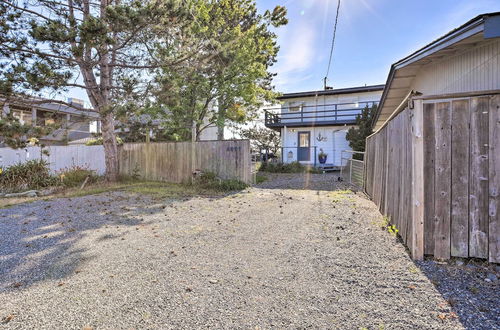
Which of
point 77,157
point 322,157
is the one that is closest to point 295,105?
point 322,157

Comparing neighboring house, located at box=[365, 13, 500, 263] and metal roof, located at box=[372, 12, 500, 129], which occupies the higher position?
metal roof, located at box=[372, 12, 500, 129]

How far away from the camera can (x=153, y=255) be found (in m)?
3.73

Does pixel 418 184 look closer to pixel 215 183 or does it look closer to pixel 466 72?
pixel 466 72

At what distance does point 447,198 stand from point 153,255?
3.91 meters

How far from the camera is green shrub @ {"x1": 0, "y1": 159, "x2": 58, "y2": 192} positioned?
991cm

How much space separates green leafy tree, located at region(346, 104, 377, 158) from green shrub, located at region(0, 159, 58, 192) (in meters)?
15.6

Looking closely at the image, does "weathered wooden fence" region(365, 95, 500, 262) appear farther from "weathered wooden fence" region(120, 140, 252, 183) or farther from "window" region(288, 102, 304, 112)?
"window" region(288, 102, 304, 112)

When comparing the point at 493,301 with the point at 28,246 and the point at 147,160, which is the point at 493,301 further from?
the point at 147,160

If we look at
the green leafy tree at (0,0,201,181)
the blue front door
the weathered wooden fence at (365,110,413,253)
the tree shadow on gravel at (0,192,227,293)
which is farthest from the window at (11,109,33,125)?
the blue front door

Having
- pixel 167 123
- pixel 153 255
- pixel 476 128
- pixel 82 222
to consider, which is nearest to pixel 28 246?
pixel 82 222

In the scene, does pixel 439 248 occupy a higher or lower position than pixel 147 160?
lower

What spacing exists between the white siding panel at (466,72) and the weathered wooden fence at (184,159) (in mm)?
6053

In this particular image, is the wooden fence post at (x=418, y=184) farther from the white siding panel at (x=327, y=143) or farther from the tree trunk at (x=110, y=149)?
the white siding panel at (x=327, y=143)

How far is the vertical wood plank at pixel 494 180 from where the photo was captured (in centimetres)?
313
